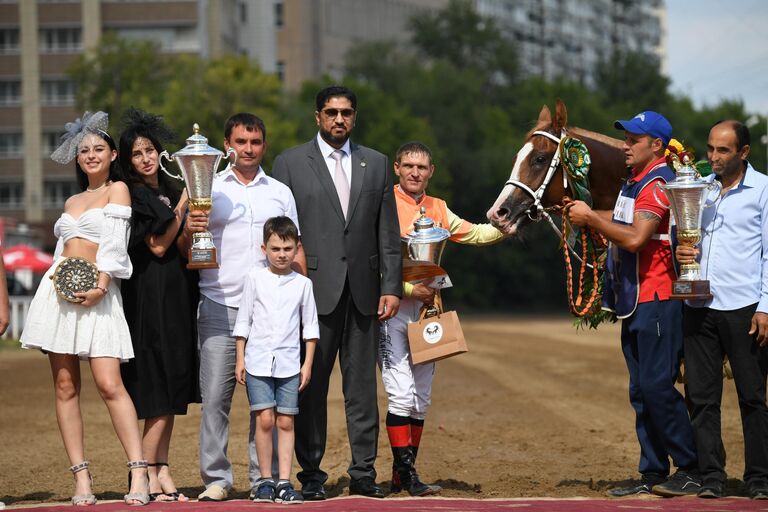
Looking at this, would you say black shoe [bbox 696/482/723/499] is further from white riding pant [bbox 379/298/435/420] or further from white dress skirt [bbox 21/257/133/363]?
white dress skirt [bbox 21/257/133/363]

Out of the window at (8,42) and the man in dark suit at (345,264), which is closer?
the man in dark suit at (345,264)

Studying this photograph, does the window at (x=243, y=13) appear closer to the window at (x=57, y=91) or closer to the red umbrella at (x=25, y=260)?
the window at (x=57, y=91)

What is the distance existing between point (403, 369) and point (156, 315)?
1768 mm

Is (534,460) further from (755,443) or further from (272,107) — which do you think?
(272,107)

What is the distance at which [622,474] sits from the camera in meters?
10.6

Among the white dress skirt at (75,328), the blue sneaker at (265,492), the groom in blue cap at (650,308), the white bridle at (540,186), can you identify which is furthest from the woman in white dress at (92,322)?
the groom in blue cap at (650,308)

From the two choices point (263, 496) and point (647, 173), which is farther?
point (647, 173)

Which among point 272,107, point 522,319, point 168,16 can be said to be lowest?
point 522,319

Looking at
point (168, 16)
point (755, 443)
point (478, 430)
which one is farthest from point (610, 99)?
point (755, 443)

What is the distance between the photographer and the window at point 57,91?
70.6 metres

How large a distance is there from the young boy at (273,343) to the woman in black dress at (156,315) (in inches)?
16.7

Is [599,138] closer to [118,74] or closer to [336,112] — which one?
[336,112]

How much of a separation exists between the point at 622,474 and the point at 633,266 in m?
2.48

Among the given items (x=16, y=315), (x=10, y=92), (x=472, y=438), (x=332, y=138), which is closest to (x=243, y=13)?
(x=10, y=92)
